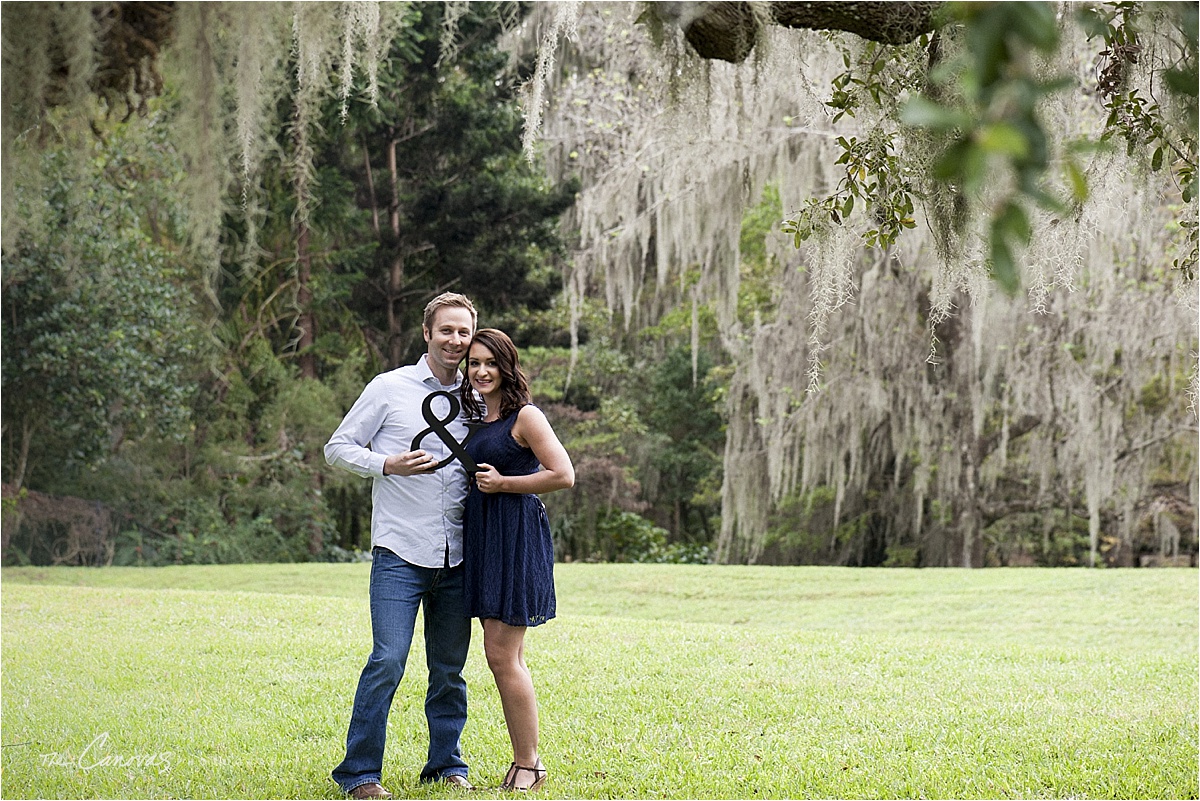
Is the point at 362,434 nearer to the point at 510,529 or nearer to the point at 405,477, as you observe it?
the point at 405,477

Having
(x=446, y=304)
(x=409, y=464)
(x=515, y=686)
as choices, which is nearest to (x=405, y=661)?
(x=515, y=686)

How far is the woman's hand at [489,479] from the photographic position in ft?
10.5

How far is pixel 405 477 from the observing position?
11.0ft

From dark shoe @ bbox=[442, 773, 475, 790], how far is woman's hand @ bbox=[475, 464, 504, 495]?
92cm

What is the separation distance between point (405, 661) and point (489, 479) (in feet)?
1.90

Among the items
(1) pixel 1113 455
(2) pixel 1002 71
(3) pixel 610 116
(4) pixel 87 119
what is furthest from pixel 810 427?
(2) pixel 1002 71

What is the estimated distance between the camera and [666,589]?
1086 cm

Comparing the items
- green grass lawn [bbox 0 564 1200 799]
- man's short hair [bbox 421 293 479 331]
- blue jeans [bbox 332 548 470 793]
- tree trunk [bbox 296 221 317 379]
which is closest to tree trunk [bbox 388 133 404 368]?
tree trunk [bbox 296 221 317 379]

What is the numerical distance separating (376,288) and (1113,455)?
9736 millimetres

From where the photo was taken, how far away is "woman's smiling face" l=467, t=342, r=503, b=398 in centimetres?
331

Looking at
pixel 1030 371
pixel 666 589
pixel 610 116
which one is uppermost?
pixel 610 116

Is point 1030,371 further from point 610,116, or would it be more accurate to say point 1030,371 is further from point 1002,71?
point 1002,71

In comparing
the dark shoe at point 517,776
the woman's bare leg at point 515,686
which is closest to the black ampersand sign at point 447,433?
the woman's bare leg at point 515,686

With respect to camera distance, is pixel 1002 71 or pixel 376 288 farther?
pixel 376 288
